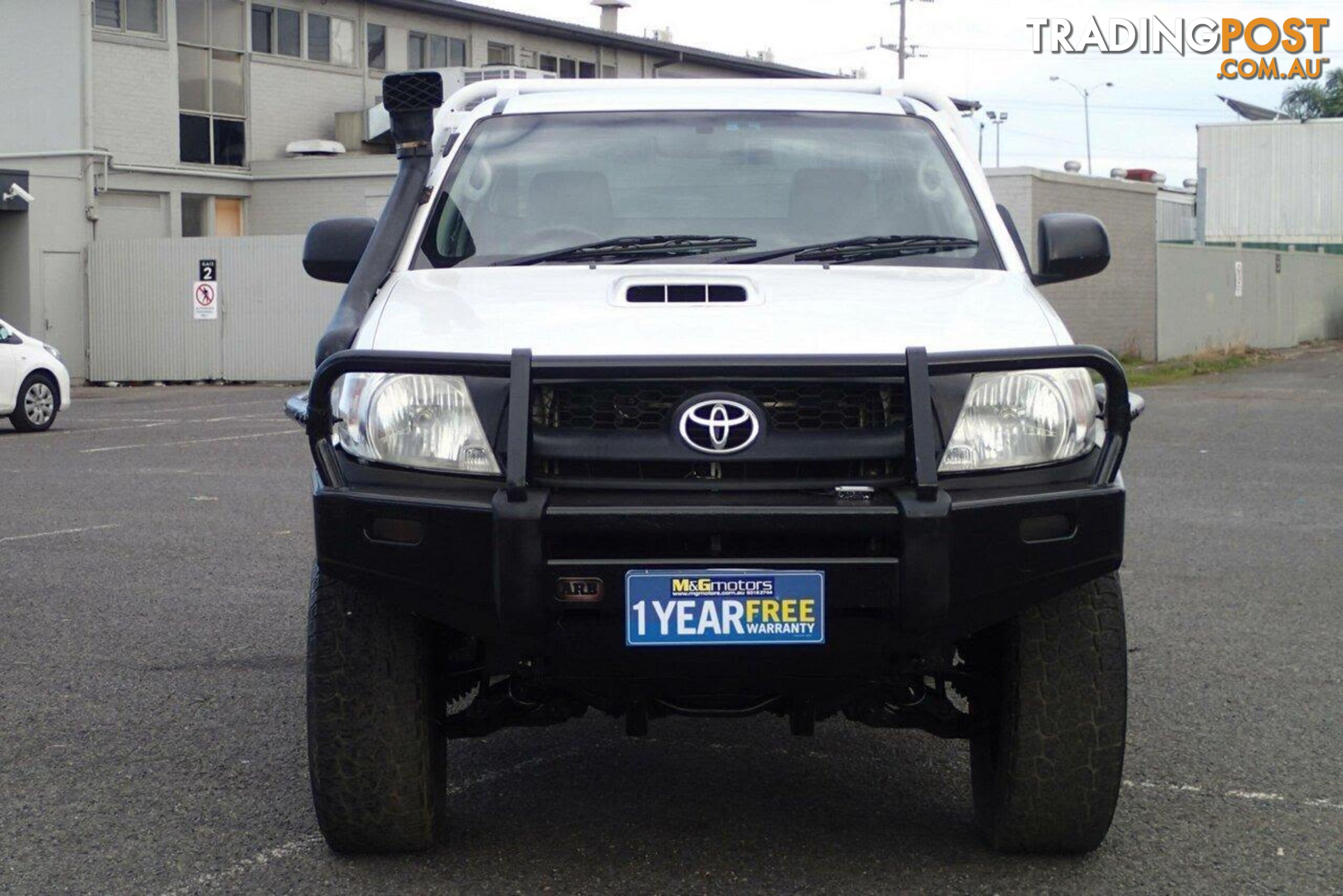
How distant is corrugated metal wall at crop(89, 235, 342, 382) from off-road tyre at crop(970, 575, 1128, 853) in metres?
26.8

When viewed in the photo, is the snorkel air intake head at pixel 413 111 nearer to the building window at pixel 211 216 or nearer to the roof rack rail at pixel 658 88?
the roof rack rail at pixel 658 88

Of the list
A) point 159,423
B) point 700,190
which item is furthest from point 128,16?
point 700,190

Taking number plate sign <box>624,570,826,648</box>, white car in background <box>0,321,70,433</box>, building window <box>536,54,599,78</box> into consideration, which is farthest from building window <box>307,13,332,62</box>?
number plate sign <box>624,570,826,648</box>

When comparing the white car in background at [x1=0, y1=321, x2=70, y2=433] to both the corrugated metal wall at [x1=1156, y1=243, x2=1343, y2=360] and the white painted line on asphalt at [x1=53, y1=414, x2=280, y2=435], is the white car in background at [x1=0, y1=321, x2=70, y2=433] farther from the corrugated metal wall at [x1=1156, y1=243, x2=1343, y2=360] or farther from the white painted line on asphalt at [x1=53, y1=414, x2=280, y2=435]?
the corrugated metal wall at [x1=1156, y1=243, x2=1343, y2=360]

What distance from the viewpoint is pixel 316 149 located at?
34375 mm

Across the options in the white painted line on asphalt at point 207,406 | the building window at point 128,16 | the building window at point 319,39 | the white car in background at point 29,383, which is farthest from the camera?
the building window at point 319,39

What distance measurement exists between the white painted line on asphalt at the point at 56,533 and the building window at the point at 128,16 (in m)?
23.4

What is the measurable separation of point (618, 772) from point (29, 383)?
51.1 feet

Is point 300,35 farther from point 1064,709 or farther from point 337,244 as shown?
point 1064,709

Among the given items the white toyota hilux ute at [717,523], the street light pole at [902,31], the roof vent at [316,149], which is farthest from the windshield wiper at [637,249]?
the street light pole at [902,31]

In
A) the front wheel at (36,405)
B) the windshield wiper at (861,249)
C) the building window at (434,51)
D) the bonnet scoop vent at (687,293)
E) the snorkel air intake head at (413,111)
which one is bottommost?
the front wheel at (36,405)

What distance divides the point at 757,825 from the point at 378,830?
99 cm

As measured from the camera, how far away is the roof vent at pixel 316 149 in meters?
34.4

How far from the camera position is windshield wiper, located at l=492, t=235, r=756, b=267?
15.6 ft
